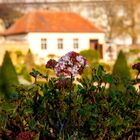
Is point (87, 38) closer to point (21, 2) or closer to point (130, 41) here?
point (130, 41)

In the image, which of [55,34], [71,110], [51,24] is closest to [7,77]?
[71,110]

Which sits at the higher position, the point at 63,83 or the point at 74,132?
the point at 63,83

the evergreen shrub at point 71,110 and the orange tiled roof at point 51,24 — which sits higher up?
the orange tiled roof at point 51,24

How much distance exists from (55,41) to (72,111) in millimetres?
37720

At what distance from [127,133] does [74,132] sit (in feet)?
1.55

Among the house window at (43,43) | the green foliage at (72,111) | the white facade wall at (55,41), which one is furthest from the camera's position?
the house window at (43,43)

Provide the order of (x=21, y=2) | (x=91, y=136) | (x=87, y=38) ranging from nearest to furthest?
1. (x=91, y=136)
2. (x=87, y=38)
3. (x=21, y=2)

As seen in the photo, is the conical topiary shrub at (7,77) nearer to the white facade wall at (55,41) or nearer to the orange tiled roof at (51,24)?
the white facade wall at (55,41)

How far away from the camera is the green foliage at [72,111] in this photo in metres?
4.28

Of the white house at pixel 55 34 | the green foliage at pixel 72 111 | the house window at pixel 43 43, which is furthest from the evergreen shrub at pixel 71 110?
the house window at pixel 43 43

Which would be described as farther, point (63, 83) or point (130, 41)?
point (130, 41)

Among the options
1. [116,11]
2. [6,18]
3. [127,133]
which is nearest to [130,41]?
[116,11]

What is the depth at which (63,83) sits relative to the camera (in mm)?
4457

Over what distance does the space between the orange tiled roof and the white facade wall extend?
1.27 feet
